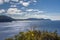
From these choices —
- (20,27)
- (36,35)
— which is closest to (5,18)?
(20,27)

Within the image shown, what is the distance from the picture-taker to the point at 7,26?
168cm

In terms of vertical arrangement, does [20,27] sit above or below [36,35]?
above

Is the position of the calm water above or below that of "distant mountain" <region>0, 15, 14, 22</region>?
below

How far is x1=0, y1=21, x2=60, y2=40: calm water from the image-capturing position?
65.1 inches

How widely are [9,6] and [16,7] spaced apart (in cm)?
10

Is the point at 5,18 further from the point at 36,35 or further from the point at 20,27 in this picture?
the point at 36,35

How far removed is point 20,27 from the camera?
1.66 m

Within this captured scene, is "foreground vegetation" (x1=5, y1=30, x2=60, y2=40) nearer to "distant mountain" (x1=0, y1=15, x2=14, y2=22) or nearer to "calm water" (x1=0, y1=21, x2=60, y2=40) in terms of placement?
"calm water" (x1=0, y1=21, x2=60, y2=40)

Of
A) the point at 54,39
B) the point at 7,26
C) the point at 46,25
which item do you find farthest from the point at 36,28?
the point at 7,26

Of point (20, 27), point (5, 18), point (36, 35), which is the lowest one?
point (36, 35)

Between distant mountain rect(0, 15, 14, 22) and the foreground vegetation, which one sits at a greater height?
distant mountain rect(0, 15, 14, 22)

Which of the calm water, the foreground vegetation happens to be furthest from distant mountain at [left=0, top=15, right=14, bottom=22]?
the foreground vegetation

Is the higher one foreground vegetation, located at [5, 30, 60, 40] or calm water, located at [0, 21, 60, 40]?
calm water, located at [0, 21, 60, 40]

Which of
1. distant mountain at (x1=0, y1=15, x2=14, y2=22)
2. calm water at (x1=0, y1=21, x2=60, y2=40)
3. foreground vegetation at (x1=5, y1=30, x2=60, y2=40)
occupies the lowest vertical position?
foreground vegetation at (x1=5, y1=30, x2=60, y2=40)
